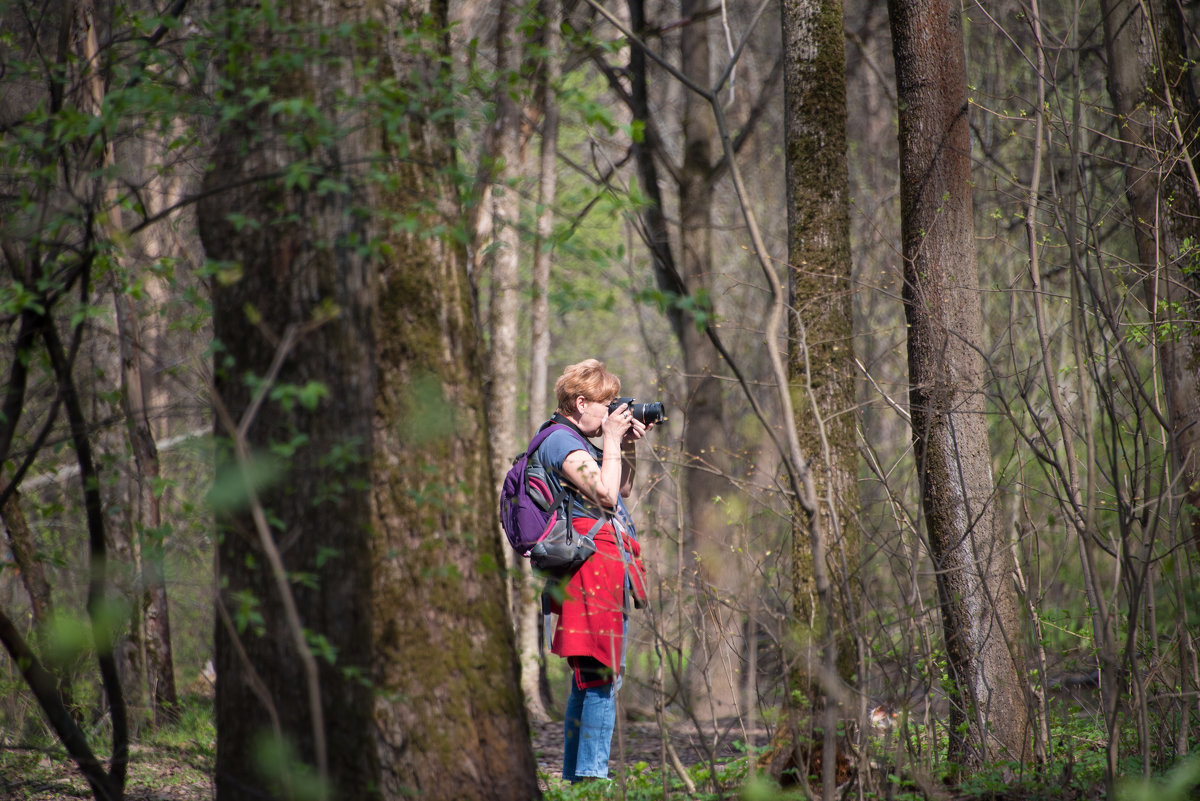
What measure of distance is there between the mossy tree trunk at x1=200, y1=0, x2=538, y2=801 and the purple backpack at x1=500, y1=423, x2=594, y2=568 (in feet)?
3.34

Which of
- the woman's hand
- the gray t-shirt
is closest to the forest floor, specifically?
the gray t-shirt

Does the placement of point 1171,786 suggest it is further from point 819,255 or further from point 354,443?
point 354,443

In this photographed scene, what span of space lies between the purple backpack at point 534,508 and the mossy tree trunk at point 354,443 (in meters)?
1.02

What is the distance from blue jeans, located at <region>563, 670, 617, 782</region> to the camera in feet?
12.3

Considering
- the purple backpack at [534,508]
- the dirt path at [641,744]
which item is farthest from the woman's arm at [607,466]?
the dirt path at [641,744]

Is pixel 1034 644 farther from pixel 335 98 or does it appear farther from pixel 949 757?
pixel 335 98

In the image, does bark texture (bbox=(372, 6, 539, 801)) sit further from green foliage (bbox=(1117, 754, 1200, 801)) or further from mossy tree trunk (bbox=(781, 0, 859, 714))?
green foliage (bbox=(1117, 754, 1200, 801))

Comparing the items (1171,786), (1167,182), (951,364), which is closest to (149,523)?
(951,364)

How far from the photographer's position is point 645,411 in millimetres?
4070

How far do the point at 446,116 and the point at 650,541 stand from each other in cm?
292

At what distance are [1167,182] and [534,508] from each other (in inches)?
149

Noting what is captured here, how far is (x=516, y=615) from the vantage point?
7.30 metres

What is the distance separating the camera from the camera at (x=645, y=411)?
13.2 ft

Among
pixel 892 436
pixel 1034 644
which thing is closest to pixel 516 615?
pixel 1034 644
